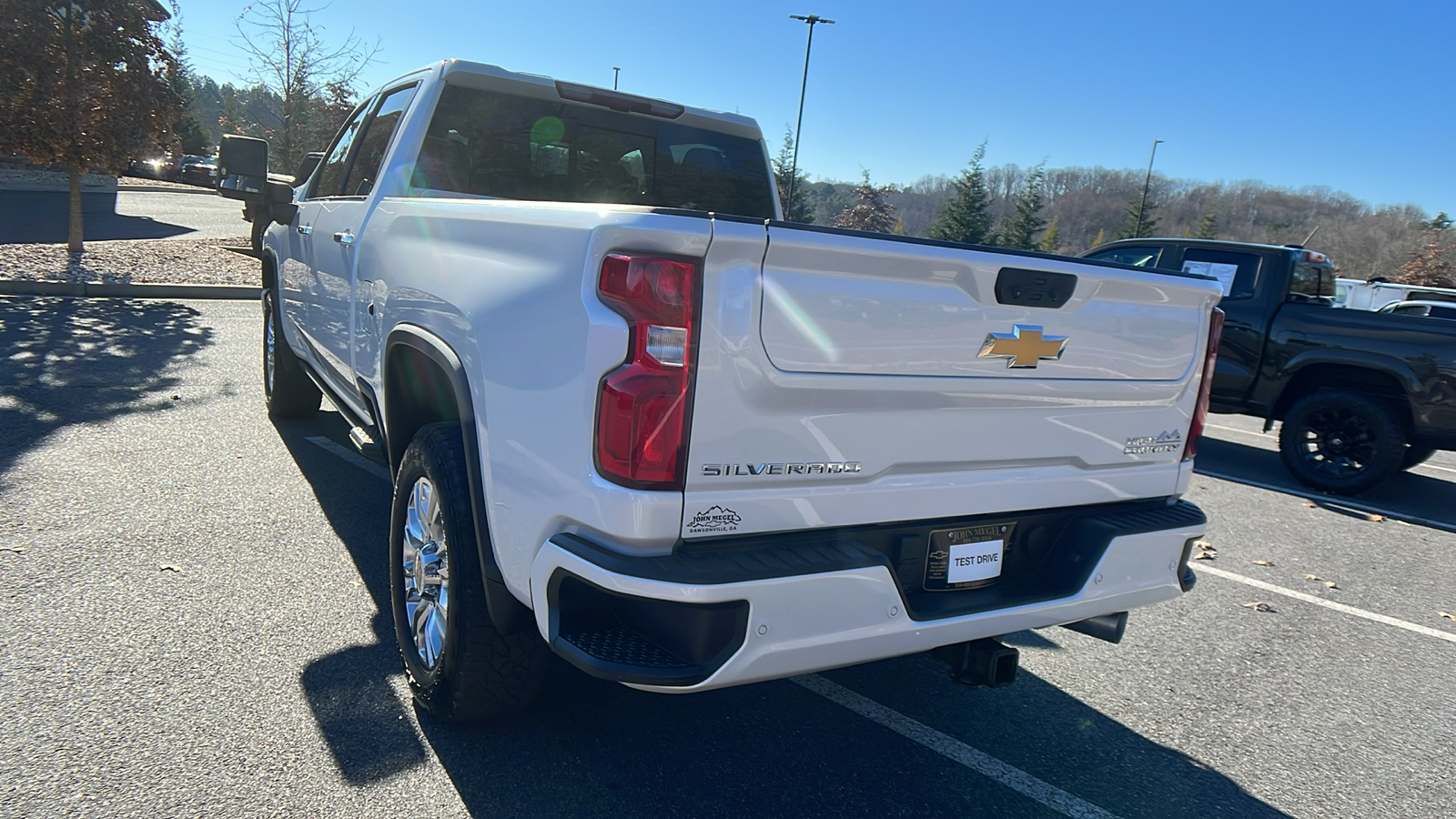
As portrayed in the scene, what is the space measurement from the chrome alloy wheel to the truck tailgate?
1.16 meters

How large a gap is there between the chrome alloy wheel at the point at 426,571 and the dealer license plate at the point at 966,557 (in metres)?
1.46

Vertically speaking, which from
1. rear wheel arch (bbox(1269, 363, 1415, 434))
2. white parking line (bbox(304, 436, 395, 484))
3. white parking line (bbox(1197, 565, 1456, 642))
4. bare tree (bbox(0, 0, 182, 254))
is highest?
bare tree (bbox(0, 0, 182, 254))

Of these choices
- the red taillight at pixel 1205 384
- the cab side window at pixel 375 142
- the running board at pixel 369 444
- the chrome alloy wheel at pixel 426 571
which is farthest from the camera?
the cab side window at pixel 375 142

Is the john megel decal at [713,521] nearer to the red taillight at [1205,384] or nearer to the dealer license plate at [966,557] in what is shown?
the dealer license plate at [966,557]

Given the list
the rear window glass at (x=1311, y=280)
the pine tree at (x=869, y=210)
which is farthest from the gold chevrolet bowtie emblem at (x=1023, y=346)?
the pine tree at (x=869, y=210)

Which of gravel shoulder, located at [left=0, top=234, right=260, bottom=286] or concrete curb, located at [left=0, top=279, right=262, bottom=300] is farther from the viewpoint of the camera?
gravel shoulder, located at [left=0, top=234, right=260, bottom=286]

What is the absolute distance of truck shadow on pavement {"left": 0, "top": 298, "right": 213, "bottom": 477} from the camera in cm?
581

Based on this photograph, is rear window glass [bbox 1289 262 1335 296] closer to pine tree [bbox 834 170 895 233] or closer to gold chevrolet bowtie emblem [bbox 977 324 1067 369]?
gold chevrolet bowtie emblem [bbox 977 324 1067 369]

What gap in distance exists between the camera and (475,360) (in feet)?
8.06

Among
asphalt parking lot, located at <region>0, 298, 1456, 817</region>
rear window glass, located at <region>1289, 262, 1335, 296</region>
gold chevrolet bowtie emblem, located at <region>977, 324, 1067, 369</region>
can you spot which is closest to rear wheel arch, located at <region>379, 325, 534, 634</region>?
asphalt parking lot, located at <region>0, 298, 1456, 817</region>

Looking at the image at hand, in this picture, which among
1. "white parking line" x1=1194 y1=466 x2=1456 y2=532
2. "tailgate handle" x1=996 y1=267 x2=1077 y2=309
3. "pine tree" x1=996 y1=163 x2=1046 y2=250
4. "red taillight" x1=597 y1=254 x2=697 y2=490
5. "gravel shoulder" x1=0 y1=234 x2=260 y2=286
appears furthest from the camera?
"pine tree" x1=996 y1=163 x2=1046 y2=250

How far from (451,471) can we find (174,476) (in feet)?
10.6

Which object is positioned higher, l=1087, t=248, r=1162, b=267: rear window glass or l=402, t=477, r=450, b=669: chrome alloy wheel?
l=1087, t=248, r=1162, b=267: rear window glass

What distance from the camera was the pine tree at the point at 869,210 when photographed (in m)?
35.3
